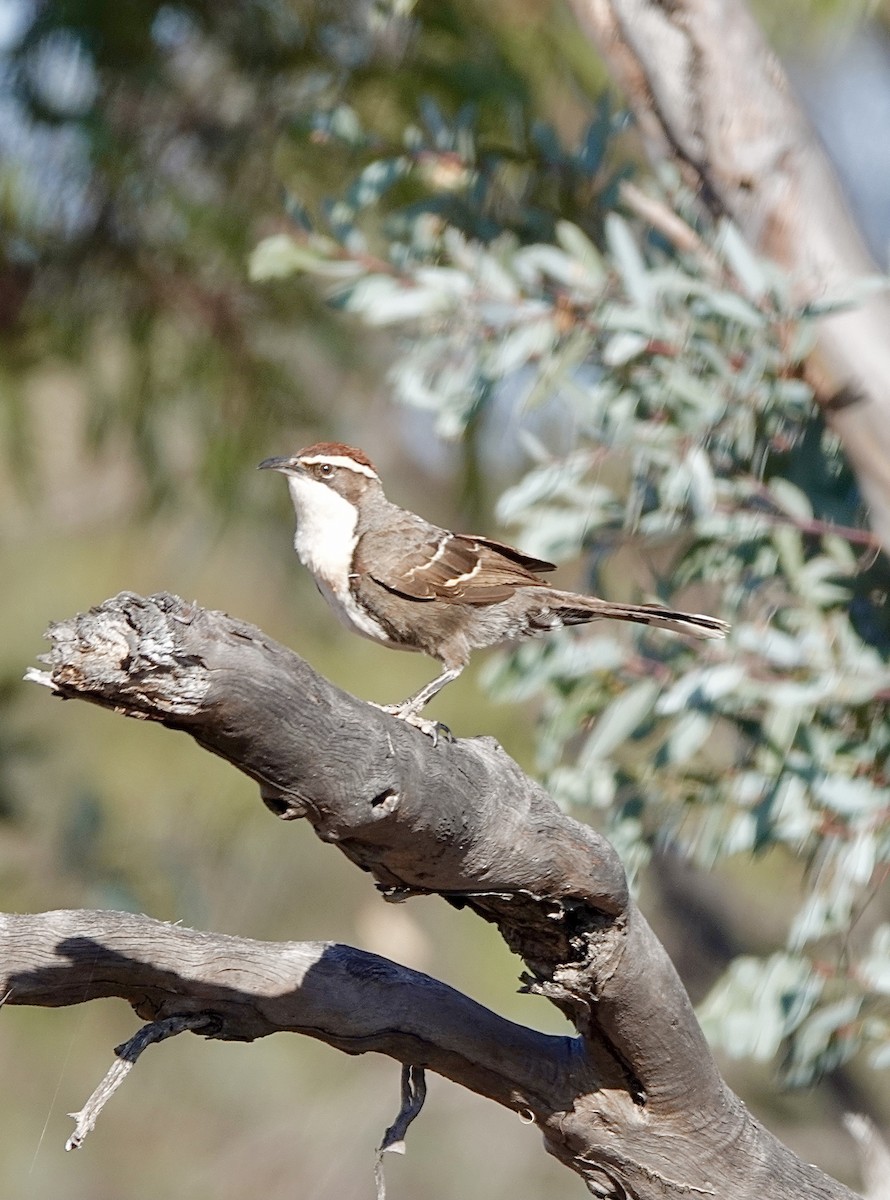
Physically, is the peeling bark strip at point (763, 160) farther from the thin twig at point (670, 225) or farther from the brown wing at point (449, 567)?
the brown wing at point (449, 567)

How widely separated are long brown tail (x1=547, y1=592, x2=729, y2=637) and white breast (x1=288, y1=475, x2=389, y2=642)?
49 centimetres

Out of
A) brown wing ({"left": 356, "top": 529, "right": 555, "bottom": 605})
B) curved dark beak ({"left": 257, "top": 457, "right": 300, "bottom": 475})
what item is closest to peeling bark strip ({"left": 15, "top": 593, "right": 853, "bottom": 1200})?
brown wing ({"left": 356, "top": 529, "right": 555, "bottom": 605})

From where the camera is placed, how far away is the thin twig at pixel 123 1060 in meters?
2.28

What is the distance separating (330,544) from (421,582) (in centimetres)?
28

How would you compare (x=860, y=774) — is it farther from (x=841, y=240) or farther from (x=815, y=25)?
(x=815, y=25)

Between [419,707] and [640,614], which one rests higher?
[640,614]

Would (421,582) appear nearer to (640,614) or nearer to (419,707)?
(419,707)

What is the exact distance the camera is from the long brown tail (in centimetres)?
354

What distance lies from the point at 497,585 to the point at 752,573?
84cm

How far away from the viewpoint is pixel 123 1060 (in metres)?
2.35

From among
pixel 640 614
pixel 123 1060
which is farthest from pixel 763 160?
pixel 123 1060

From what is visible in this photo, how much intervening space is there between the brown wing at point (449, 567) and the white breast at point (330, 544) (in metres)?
0.06

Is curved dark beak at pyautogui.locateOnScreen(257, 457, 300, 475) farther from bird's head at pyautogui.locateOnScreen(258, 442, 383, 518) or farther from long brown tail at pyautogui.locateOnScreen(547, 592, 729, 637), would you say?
long brown tail at pyautogui.locateOnScreen(547, 592, 729, 637)

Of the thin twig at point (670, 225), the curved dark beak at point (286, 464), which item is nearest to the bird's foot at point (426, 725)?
the curved dark beak at point (286, 464)
